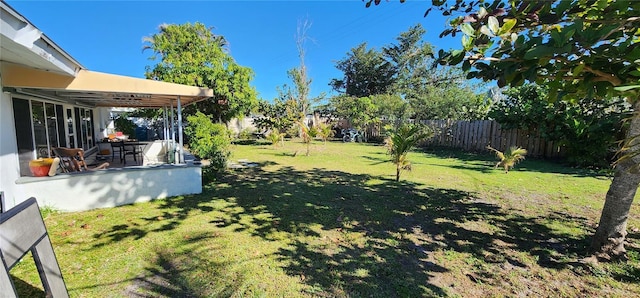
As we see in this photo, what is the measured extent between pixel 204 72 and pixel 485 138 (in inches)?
580

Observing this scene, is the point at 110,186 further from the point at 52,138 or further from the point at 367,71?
the point at 367,71

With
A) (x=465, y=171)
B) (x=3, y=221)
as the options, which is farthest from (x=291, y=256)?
(x=465, y=171)

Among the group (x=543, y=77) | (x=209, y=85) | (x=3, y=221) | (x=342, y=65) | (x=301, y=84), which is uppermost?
(x=342, y=65)

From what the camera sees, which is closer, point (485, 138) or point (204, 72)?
point (485, 138)

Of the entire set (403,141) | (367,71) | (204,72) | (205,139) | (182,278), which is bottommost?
(182,278)

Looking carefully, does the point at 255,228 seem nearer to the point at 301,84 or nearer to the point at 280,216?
the point at 280,216

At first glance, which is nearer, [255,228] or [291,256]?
[291,256]

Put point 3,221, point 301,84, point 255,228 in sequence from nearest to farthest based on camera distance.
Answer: point 3,221 → point 255,228 → point 301,84

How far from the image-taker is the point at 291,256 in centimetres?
329

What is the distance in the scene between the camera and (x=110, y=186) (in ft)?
16.7

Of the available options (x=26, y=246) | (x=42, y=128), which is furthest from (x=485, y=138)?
(x=42, y=128)

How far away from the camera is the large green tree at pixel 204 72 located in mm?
13969

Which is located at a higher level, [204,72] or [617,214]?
[204,72]

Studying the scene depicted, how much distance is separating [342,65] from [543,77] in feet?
103
